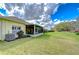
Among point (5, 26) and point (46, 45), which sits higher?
point (5, 26)

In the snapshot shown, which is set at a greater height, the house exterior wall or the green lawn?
the house exterior wall

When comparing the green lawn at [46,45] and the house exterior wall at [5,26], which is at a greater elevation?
the house exterior wall at [5,26]

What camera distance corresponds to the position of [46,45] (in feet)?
11.7

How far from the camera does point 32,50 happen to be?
11.6ft

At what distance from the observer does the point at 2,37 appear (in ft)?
11.7

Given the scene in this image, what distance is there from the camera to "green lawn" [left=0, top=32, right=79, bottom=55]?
11.6 feet

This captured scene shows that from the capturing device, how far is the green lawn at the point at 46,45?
352cm

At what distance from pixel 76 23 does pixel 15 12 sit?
112 cm

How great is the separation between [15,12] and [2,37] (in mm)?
512

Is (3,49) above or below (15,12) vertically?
below

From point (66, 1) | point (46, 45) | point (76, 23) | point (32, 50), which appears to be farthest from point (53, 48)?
point (66, 1)

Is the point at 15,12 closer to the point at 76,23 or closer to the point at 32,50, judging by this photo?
the point at 32,50
